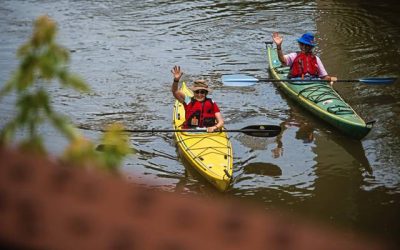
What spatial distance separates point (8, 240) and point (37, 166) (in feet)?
0.41

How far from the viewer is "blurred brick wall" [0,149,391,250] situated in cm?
76

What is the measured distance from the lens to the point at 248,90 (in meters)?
12.1

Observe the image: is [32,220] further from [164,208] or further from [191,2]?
[191,2]

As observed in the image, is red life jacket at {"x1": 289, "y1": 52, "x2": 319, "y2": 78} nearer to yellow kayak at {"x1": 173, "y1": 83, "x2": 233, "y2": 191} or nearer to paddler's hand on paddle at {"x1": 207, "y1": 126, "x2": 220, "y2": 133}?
yellow kayak at {"x1": 173, "y1": 83, "x2": 233, "y2": 191}

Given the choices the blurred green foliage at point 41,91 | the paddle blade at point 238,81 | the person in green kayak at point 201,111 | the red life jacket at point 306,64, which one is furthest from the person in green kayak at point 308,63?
the blurred green foliage at point 41,91

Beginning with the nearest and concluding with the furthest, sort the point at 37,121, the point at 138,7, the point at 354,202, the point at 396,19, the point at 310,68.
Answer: the point at 37,121 → the point at 354,202 → the point at 310,68 → the point at 396,19 → the point at 138,7

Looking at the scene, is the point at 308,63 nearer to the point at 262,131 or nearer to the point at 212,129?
the point at 262,131

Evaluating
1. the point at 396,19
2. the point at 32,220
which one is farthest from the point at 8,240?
the point at 396,19

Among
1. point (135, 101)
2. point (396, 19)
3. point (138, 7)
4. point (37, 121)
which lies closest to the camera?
point (37, 121)

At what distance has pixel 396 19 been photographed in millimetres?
17672

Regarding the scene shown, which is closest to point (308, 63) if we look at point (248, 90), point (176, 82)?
point (248, 90)

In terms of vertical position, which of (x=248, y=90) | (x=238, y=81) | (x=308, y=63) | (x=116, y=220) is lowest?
(x=248, y=90)

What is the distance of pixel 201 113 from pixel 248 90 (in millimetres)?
4080

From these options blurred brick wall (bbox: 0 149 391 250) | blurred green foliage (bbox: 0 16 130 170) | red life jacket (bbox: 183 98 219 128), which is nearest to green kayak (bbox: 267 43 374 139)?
red life jacket (bbox: 183 98 219 128)
